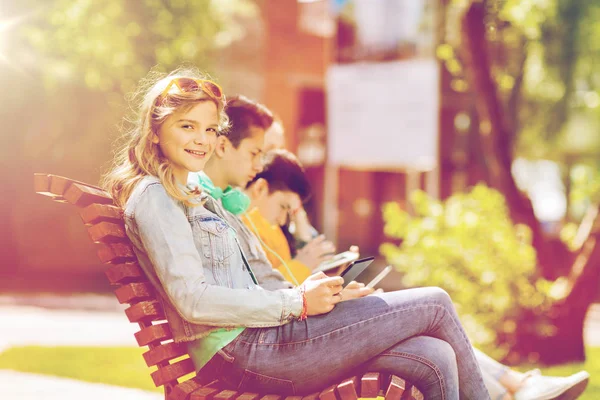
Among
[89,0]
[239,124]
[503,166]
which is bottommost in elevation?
[503,166]

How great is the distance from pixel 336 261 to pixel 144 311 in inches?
47.9

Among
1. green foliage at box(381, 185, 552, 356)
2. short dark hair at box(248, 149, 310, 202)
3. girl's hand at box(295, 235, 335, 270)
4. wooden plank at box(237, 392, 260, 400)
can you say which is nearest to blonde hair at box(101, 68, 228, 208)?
wooden plank at box(237, 392, 260, 400)

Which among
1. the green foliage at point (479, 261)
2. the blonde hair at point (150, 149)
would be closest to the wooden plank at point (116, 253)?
the blonde hair at point (150, 149)

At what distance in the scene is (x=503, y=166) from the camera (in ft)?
25.8

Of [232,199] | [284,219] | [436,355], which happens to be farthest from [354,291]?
[284,219]

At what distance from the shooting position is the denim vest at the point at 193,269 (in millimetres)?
2861

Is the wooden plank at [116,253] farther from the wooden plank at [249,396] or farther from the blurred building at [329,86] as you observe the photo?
the blurred building at [329,86]

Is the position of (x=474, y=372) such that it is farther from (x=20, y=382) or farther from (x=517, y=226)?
(x=517, y=226)

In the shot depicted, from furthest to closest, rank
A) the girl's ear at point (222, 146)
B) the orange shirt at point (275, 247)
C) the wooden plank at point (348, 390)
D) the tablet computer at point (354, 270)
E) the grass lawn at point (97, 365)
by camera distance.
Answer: the grass lawn at point (97, 365), the orange shirt at point (275, 247), the girl's ear at point (222, 146), the tablet computer at point (354, 270), the wooden plank at point (348, 390)

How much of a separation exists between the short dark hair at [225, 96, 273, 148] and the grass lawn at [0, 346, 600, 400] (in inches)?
111

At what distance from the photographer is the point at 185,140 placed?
10.1 feet

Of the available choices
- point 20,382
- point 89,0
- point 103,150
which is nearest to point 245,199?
point 20,382

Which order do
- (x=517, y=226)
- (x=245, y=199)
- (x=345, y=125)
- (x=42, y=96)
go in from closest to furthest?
(x=245, y=199), (x=517, y=226), (x=42, y=96), (x=345, y=125)

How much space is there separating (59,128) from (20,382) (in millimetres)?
11257
